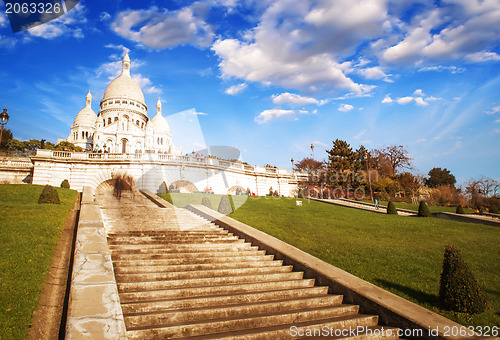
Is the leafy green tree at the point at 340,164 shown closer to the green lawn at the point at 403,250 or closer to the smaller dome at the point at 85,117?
the green lawn at the point at 403,250

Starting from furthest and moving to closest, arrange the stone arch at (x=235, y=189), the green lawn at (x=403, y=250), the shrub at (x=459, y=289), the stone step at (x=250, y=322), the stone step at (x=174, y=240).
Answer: the stone arch at (x=235, y=189) → the stone step at (x=174, y=240) → the green lawn at (x=403, y=250) → the shrub at (x=459, y=289) → the stone step at (x=250, y=322)

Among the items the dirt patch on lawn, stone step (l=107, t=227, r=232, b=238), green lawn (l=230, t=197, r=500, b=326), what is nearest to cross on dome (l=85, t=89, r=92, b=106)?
green lawn (l=230, t=197, r=500, b=326)

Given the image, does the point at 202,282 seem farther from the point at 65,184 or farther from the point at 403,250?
the point at 65,184

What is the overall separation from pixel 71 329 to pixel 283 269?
4.51 m

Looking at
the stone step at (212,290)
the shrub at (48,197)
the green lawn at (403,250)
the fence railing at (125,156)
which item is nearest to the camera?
the stone step at (212,290)

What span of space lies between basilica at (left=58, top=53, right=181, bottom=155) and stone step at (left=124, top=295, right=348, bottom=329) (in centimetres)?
6200

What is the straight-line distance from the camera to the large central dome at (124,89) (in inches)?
2970

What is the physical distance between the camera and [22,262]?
6.26 meters

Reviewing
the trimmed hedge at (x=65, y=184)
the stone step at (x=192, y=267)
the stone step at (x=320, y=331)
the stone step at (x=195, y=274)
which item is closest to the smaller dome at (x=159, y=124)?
the trimmed hedge at (x=65, y=184)

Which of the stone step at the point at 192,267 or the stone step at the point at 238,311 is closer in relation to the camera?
the stone step at the point at 238,311

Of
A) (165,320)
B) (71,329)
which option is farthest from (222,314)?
(71,329)

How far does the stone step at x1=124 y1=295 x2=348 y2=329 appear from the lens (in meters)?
4.35

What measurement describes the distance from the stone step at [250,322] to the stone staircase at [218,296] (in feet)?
0.04

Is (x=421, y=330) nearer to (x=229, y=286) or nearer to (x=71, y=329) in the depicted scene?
(x=229, y=286)
